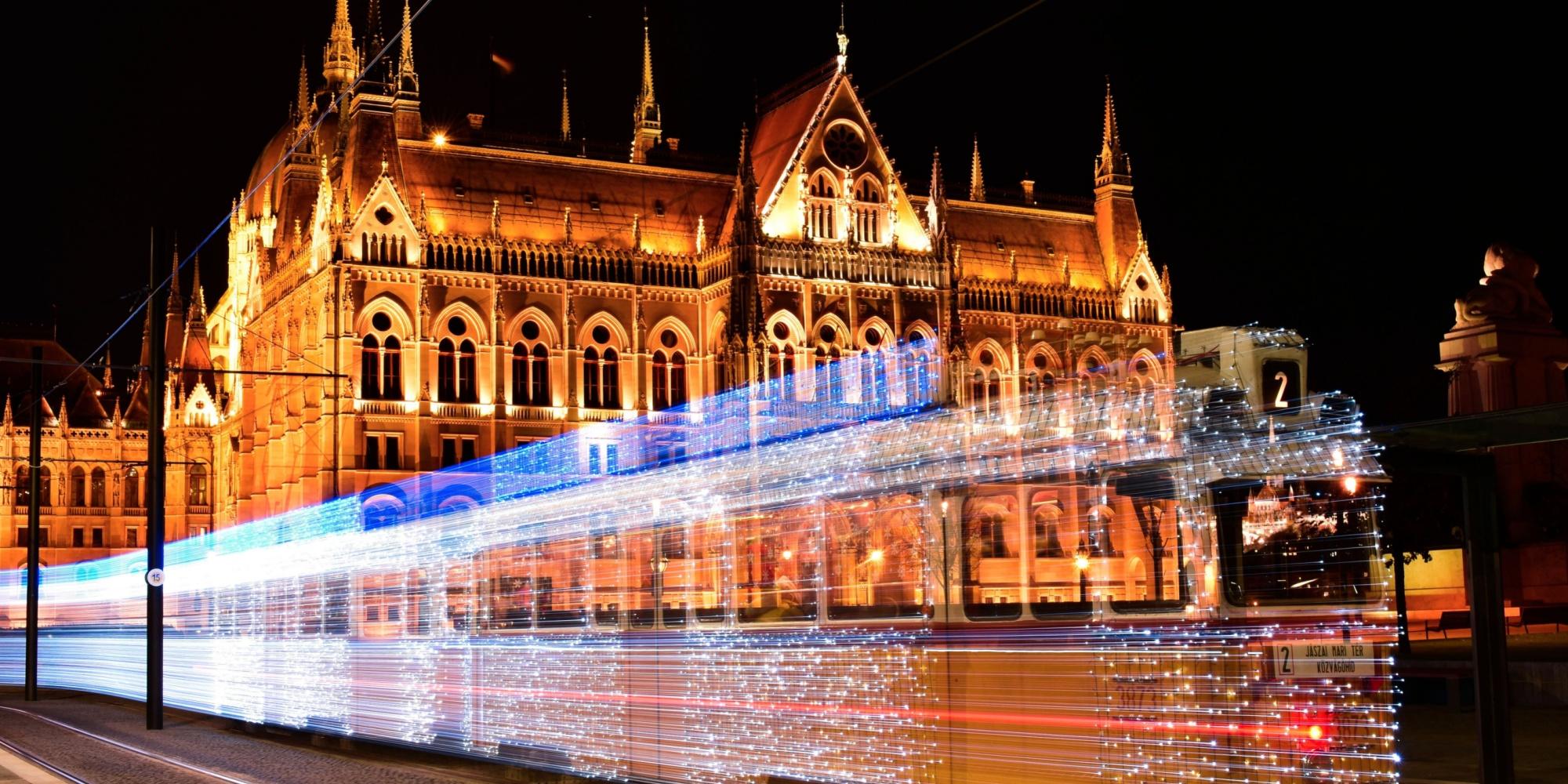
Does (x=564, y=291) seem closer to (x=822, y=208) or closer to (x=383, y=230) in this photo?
(x=383, y=230)

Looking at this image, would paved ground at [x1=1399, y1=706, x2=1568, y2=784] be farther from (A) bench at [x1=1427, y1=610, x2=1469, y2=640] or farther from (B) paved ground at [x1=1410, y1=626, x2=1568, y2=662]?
(A) bench at [x1=1427, y1=610, x2=1469, y2=640]

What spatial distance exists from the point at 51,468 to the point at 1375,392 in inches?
2721

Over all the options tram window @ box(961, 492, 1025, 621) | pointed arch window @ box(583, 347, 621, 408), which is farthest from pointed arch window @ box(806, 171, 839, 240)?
tram window @ box(961, 492, 1025, 621)

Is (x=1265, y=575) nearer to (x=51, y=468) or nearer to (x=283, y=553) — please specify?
(x=283, y=553)

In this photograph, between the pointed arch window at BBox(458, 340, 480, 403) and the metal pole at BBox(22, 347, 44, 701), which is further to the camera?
the pointed arch window at BBox(458, 340, 480, 403)

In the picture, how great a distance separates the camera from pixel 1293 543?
377 inches

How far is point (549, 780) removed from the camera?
643 inches

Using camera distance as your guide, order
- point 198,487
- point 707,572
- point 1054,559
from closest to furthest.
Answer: point 1054,559, point 707,572, point 198,487

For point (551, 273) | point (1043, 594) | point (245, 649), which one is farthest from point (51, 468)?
point (1043, 594)

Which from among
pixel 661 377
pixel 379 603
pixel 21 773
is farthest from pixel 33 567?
pixel 661 377

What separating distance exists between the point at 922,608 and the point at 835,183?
51365 mm

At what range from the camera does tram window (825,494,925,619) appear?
11484 mm

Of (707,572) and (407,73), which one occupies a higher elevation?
(407,73)

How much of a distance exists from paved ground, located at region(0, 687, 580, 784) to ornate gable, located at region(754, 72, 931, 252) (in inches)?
1424
